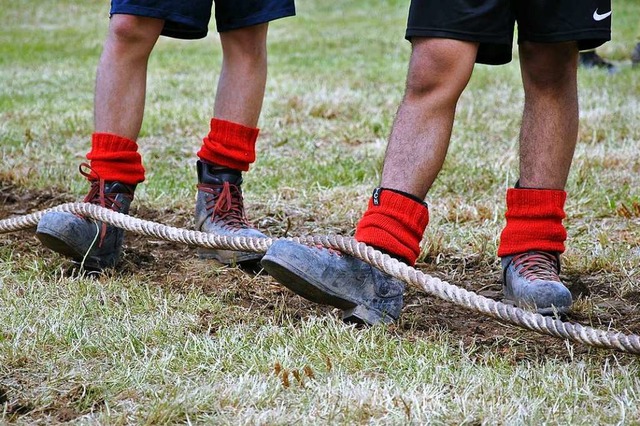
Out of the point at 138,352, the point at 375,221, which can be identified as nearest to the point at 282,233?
the point at 375,221

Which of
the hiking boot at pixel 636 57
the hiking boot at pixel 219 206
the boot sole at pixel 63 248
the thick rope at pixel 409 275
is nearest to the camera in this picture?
the thick rope at pixel 409 275

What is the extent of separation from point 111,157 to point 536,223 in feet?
4.13

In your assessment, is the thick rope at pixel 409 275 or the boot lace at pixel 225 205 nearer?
the thick rope at pixel 409 275

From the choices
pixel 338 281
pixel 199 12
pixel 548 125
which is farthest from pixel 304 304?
pixel 199 12

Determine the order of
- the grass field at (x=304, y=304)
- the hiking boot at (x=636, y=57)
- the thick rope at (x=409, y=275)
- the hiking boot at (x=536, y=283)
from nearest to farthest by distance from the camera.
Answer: the grass field at (x=304, y=304) → the thick rope at (x=409, y=275) → the hiking boot at (x=536, y=283) → the hiking boot at (x=636, y=57)

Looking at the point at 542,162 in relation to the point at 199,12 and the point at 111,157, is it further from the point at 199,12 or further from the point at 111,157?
the point at 111,157

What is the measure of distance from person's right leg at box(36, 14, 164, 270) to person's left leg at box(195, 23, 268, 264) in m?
0.25

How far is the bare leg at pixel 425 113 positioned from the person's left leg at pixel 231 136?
78cm

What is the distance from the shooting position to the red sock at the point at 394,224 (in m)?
2.22

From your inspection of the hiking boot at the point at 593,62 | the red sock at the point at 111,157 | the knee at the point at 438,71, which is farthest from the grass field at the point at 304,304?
the hiking boot at the point at 593,62

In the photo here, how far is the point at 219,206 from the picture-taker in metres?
2.88

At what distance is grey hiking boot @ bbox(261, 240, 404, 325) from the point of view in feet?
Answer: 7.05

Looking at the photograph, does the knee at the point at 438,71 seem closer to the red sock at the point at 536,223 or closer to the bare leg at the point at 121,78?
the red sock at the point at 536,223

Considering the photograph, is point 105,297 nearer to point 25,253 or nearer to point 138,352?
point 138,352
